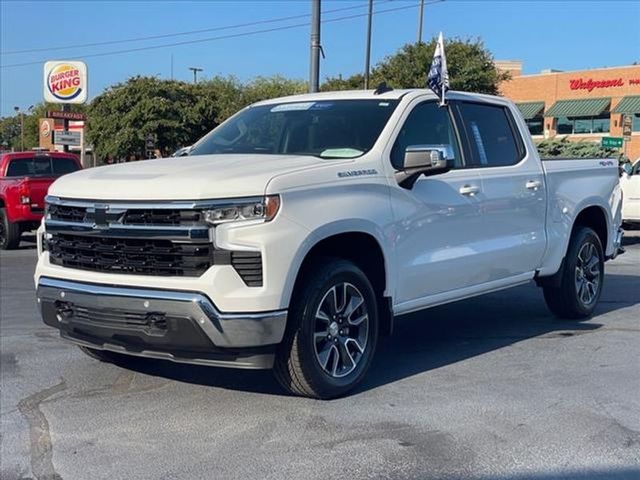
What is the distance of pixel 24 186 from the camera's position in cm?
1559

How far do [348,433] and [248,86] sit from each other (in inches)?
2289

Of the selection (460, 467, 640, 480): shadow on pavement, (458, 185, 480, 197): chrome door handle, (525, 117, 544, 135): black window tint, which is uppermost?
(525, 117, 544, 135): black window tint

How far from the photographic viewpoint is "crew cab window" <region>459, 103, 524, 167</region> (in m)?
6.75

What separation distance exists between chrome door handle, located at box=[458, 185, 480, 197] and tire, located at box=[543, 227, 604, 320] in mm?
1806

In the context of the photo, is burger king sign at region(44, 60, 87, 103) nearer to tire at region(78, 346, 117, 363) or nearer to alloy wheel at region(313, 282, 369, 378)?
tire at region(78, 346, 117, 363)

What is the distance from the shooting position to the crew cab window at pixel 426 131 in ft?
19.3

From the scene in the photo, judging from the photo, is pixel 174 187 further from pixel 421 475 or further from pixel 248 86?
pixel 248 86

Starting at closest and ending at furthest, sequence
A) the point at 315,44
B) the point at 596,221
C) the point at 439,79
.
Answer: the point at 439,79 < the point at 596,221 < the point at 315,44

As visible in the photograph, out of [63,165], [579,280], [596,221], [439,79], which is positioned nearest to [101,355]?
[439,79]

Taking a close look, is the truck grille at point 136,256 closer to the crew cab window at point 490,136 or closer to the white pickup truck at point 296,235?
the white pickup truck at point 296,235

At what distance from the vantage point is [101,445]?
182 inches

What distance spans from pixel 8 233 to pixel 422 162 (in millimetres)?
12281

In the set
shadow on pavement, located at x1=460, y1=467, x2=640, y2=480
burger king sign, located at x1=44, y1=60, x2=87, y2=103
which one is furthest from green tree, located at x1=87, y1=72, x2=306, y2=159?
shadow on pavement, located at x1=460, y1=467, x2=640, y2=480

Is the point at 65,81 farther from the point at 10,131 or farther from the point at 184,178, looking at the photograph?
the point at 10,131
